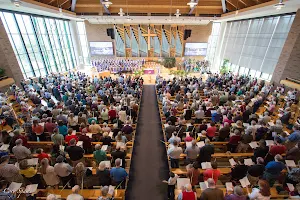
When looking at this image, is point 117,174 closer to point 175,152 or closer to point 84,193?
point 84,193

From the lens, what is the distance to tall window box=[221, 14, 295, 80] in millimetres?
11836

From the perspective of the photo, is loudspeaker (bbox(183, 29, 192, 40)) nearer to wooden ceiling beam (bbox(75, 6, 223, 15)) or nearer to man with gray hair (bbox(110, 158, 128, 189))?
wooden ceiling beam (bbox(75, 6, 223, 15))

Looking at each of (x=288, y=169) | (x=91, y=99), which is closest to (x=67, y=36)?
(x=91, y=99)

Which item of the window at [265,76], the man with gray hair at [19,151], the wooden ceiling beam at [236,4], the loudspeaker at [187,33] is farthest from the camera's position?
the loudspeaker at [187,33]

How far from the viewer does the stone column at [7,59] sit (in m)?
9.95

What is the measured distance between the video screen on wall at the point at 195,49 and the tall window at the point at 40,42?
1310 cm

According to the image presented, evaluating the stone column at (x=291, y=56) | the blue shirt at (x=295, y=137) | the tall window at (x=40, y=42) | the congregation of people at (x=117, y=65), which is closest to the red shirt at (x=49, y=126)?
the blue shirt at (x=295, y=137)

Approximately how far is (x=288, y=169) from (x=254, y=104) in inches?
183

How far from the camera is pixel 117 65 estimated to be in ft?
58.3

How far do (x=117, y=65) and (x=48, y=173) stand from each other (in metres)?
15.0

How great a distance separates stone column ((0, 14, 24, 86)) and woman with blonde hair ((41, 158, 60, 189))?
9730 millimetres

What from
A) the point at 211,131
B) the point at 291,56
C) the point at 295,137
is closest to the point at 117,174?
the point at 211,131

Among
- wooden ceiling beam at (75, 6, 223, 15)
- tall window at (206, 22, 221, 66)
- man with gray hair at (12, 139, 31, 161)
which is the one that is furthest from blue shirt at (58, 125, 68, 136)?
tall window at (206, 22, 221, 66)

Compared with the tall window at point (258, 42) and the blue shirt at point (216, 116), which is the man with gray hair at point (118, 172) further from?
the tall window at point (258, 42)
